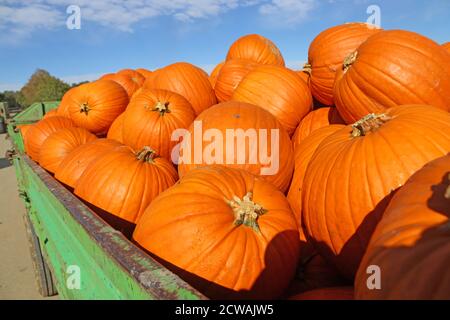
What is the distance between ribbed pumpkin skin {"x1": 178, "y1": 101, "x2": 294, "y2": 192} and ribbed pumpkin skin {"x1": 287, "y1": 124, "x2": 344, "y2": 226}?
0.16 ft

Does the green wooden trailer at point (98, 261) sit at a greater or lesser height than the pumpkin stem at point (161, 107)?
lesser

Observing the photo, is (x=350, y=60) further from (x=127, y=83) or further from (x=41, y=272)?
(x=41, y=272)

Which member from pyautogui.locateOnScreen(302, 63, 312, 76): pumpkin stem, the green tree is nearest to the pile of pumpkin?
pyautogui.locateOnScreen(302, 63, 312, 76): pumpkin stem

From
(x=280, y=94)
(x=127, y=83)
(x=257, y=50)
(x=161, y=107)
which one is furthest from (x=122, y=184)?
(x=127, y=83)

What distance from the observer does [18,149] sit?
168 inches

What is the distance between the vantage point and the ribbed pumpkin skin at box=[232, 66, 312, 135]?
8.36 ft

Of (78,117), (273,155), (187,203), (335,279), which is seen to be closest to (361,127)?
(273,155)

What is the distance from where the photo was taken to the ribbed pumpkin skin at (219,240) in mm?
1271

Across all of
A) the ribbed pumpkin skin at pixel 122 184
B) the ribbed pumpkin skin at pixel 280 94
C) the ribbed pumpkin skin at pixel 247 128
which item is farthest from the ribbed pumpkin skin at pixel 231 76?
the ribbed pumpkin skin at pixel 122 184

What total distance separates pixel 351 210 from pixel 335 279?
16.3 inches

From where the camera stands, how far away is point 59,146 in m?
3.31

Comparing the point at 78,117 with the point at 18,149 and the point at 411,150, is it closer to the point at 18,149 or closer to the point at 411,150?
the point at 18,149

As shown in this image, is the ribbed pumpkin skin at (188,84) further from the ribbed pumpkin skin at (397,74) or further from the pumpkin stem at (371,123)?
the pumpkin stem at (371,123)

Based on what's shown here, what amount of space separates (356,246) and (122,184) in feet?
4.67
